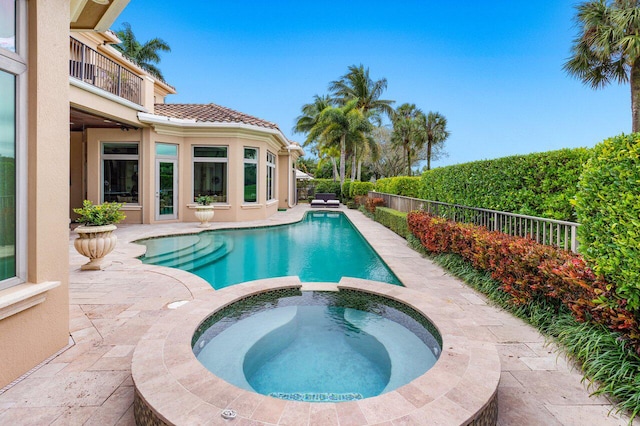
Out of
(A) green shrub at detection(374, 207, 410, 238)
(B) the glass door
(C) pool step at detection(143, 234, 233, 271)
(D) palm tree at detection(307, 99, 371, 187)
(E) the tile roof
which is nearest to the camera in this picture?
(C) pool step at detection(143, 234, 233, 271)

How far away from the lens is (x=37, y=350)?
10.3ft

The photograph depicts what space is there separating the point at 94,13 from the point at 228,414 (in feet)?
17.7

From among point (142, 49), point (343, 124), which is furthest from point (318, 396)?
point (142, 49)

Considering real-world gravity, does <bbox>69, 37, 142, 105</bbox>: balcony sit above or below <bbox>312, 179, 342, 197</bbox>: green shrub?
above

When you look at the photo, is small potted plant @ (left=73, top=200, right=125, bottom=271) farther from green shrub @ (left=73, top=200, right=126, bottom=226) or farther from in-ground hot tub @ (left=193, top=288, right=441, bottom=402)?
in-ground hot tub @ (left=193, top=288, right=441, bottom=402)

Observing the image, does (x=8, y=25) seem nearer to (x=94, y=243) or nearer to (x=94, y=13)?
(x=94, y=13)

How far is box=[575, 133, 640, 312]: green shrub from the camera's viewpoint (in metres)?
2.90

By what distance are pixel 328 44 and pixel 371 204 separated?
25.7m

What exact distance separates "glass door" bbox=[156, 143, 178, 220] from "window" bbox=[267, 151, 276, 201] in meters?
4.58

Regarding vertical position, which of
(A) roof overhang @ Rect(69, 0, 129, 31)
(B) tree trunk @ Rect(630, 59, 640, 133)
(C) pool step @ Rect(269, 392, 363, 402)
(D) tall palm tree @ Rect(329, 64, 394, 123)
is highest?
(D) tall palm tree @ Rect(329, 64, 394, 123)

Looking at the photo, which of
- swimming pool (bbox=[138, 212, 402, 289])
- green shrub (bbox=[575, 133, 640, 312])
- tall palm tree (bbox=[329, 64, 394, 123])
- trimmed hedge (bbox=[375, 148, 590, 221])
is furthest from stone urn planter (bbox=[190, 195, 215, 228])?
tall palm tree (bbox=[329, 64, 394, 123])

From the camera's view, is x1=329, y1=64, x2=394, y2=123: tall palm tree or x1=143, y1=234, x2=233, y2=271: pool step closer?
x1=143, y1=234, x2=233, y2=271: pool step

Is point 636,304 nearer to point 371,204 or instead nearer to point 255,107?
point 371,204

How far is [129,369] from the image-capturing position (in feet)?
10.2
